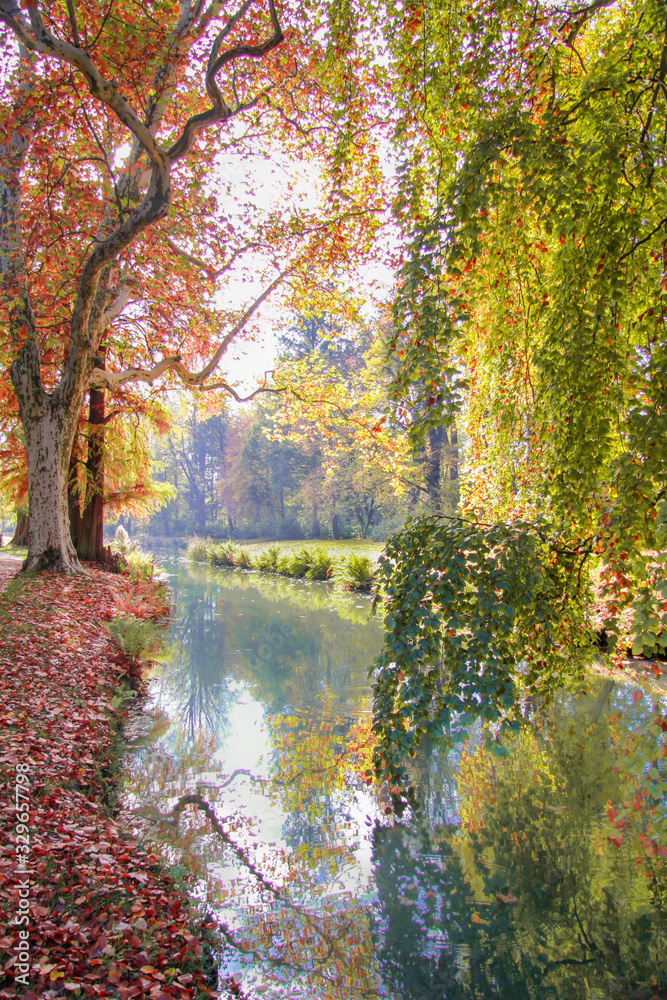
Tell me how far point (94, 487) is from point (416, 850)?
10.6 metres

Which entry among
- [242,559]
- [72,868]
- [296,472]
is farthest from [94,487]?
[296,472]

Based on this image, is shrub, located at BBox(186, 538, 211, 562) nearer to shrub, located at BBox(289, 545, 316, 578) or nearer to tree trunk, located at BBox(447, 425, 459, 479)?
shrub, located at BBox(289, 545, 316, 578)

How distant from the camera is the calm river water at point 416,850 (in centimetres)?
292

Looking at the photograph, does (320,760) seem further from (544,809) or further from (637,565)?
(637,565)

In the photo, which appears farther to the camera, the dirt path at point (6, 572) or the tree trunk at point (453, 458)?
the tree trunk at point (453, 458)

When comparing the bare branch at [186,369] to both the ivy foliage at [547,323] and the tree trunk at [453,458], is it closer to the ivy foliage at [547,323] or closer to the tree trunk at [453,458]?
the ivy foliage at [547,323]

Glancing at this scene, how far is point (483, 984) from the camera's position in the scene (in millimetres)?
2854

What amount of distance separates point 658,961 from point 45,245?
37.7ft

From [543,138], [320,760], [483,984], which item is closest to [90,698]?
[320,760]

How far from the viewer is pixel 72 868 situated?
2.73 metres

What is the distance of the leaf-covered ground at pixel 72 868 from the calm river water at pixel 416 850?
1.35ft

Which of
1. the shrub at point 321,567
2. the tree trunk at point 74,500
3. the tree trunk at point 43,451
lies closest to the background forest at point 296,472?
the tree trunk at point 74,500

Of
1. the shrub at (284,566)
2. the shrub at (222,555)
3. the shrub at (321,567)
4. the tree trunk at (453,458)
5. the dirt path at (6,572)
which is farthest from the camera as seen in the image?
the shrub at (222,555)

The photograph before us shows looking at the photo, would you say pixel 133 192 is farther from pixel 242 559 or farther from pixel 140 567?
pixel 242 559
